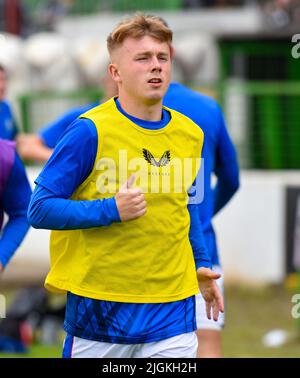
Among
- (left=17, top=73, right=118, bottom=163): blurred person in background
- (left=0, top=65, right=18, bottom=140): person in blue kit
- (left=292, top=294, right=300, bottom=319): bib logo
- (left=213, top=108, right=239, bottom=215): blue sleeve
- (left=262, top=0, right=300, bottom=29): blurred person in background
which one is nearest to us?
(left=213, top=108, right=239, bottom=215): blue sleeve

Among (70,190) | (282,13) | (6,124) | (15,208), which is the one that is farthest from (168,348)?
(282,13)

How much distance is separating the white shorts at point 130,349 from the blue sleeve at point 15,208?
815 millimetres

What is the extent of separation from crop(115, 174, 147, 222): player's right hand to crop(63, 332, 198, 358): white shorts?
59cm

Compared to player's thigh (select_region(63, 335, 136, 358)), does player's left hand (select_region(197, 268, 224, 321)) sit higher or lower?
higher

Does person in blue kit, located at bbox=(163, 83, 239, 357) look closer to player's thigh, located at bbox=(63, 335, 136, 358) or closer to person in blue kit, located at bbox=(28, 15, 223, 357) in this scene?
person in blue kit, located at bbox=(28, 15, 223, 357)

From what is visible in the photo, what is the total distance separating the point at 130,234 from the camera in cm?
461

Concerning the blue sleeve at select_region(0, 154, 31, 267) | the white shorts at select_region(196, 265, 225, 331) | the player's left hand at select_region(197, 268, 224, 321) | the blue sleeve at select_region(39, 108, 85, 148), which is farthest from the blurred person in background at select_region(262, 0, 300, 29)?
the player's left hand at select_region(197, 268, 224, 321)

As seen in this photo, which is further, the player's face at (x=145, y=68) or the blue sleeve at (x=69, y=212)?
the player's face at (x=145, y=68)

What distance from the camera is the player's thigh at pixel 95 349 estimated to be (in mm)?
4660

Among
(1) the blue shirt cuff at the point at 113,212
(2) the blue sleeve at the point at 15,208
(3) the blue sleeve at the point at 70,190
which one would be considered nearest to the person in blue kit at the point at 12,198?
(2) the blue sleeve at the point at 15,208

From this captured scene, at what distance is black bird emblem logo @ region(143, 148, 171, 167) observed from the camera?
4.61 meters

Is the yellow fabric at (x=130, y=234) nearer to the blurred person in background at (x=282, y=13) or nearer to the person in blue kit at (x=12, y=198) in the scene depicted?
the person in blue kit at (x=12, y=198)
